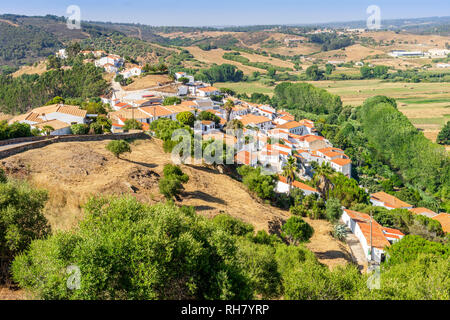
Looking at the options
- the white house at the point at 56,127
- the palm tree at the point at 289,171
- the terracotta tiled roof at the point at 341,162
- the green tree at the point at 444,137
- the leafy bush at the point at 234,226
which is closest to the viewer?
the leafy bush at the point at 234,226

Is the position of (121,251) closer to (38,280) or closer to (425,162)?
(38,280)

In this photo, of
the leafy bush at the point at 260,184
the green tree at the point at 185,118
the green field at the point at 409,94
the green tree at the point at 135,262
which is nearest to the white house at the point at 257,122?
the green tree at the point at 185,118

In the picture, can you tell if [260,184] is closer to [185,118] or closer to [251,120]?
[185,118]

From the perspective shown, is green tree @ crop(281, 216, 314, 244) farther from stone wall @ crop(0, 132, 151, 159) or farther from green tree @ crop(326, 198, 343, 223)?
stone wall @ crop(0, 132, 151, 159)

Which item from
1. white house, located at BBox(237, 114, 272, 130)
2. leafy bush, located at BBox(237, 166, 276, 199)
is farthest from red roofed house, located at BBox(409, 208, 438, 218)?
white house, located at BBox(237, 114, 272, 130)

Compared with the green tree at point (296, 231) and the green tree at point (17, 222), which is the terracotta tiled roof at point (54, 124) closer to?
the green tree at point (17, 222)
